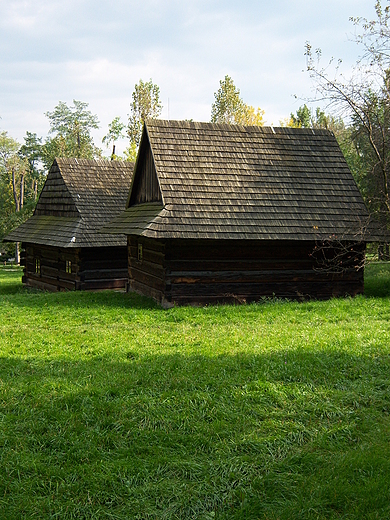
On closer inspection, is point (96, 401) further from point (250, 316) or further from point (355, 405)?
point (250, 316)

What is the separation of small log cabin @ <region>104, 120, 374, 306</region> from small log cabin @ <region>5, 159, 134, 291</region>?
3.20 meters

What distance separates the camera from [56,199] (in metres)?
22.4

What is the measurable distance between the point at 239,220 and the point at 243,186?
56.3 inches

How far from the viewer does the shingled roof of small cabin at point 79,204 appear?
19.5 m

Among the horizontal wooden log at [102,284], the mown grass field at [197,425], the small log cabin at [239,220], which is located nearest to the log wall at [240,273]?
the small log cabin at [239,220]

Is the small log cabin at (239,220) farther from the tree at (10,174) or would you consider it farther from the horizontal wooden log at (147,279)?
the tree at (10,174)

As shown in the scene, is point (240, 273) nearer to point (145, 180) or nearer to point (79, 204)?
point (145, 180)

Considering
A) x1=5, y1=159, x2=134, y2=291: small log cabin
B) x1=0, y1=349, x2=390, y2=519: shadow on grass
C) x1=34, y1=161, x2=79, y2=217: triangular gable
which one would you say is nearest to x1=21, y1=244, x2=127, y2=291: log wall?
x1=5, y1=159, x2=134, y2=291: small log cabin

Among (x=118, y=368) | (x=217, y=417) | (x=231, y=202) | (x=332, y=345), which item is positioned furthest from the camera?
(x=231, y=202)

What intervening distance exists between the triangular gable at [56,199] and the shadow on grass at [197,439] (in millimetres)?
14462

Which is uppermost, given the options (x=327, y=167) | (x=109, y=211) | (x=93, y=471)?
(x=327, y=167)

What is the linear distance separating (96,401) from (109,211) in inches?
614

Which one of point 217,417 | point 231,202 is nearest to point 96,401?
point 217,417

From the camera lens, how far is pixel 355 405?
598 cm
